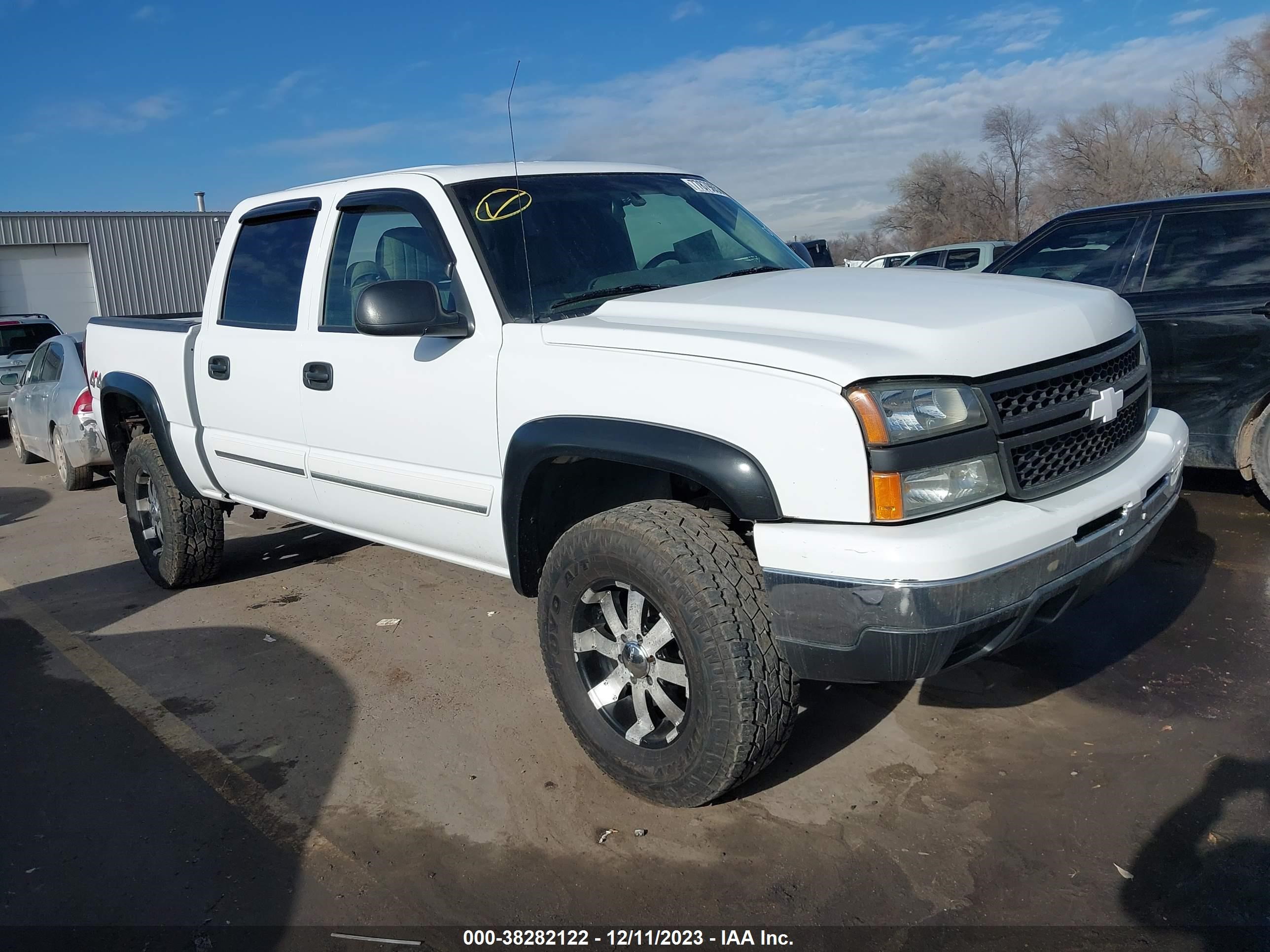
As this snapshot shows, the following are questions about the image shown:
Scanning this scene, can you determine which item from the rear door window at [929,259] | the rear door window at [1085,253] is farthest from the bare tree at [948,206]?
the rear door window at [1085,253]

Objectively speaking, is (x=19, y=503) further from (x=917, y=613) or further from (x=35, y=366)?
(x=917, y=613)

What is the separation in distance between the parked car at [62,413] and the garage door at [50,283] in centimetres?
2059

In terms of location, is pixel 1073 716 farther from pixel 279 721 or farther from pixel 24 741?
pixel 24 741

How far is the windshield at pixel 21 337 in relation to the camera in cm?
1378

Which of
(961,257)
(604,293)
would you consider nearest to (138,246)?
(961,257)

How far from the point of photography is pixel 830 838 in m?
2.93

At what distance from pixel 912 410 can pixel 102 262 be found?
33.3m

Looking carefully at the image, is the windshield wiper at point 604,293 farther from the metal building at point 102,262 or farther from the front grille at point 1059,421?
the metal building at point 102,262

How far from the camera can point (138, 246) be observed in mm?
31422

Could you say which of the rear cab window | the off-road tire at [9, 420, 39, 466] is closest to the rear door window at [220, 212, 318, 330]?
the rear cab window

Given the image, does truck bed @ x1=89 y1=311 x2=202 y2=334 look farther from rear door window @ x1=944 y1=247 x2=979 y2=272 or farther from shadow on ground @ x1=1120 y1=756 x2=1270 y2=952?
rear door window @ x1=944 y1=247 x2=979 y2=272

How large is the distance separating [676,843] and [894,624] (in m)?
1.00

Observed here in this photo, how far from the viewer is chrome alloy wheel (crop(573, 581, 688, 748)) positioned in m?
3.03

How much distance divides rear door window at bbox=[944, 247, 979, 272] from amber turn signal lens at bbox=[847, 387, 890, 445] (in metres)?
16.2
